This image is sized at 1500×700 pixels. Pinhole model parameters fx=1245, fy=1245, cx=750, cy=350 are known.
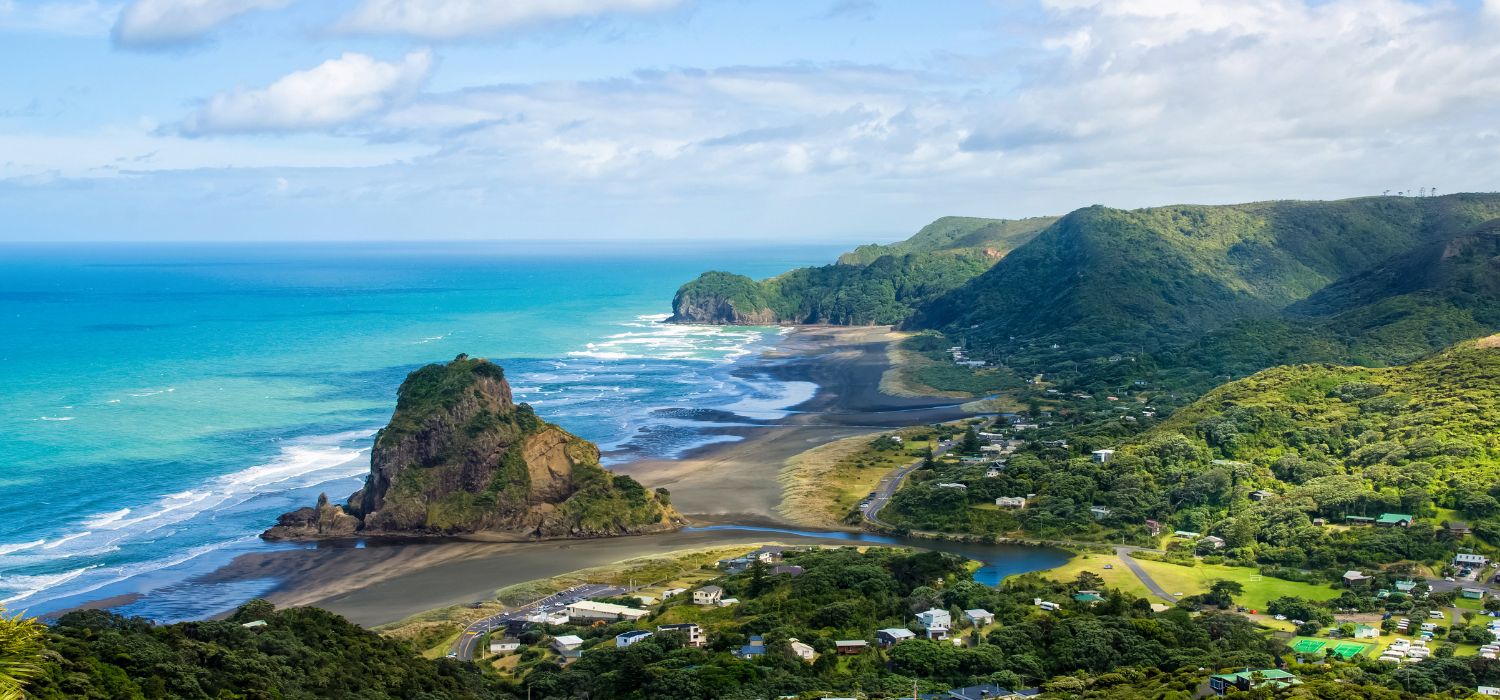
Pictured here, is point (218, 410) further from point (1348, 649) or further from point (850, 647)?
point (1348, 649)

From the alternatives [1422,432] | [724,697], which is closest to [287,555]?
[724,697]

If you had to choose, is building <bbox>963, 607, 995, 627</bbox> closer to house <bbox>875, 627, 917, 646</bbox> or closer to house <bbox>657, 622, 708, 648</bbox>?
house <bbox>875, 627, 917, 646</bbox>

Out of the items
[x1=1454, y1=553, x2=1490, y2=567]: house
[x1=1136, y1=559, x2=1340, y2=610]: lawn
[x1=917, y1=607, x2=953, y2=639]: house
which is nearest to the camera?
[x1=917, y1=607, x2=953, y2=639]: house

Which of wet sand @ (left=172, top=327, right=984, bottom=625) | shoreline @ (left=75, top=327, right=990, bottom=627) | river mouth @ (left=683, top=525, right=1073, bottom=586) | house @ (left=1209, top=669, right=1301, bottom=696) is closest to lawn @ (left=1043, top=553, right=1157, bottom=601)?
river mouth @ (left=683, top=525, right=1073, bottom=586)

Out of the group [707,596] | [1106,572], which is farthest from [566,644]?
[1106,572]

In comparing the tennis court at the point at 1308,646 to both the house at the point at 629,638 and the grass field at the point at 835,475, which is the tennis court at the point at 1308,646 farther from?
the grass field at the point at 835,475

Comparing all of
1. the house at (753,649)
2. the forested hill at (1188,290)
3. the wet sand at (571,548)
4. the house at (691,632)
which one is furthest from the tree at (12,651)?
the forested hill at (1188,290)

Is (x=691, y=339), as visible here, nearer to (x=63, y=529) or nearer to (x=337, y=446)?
(x=337, y=446)
